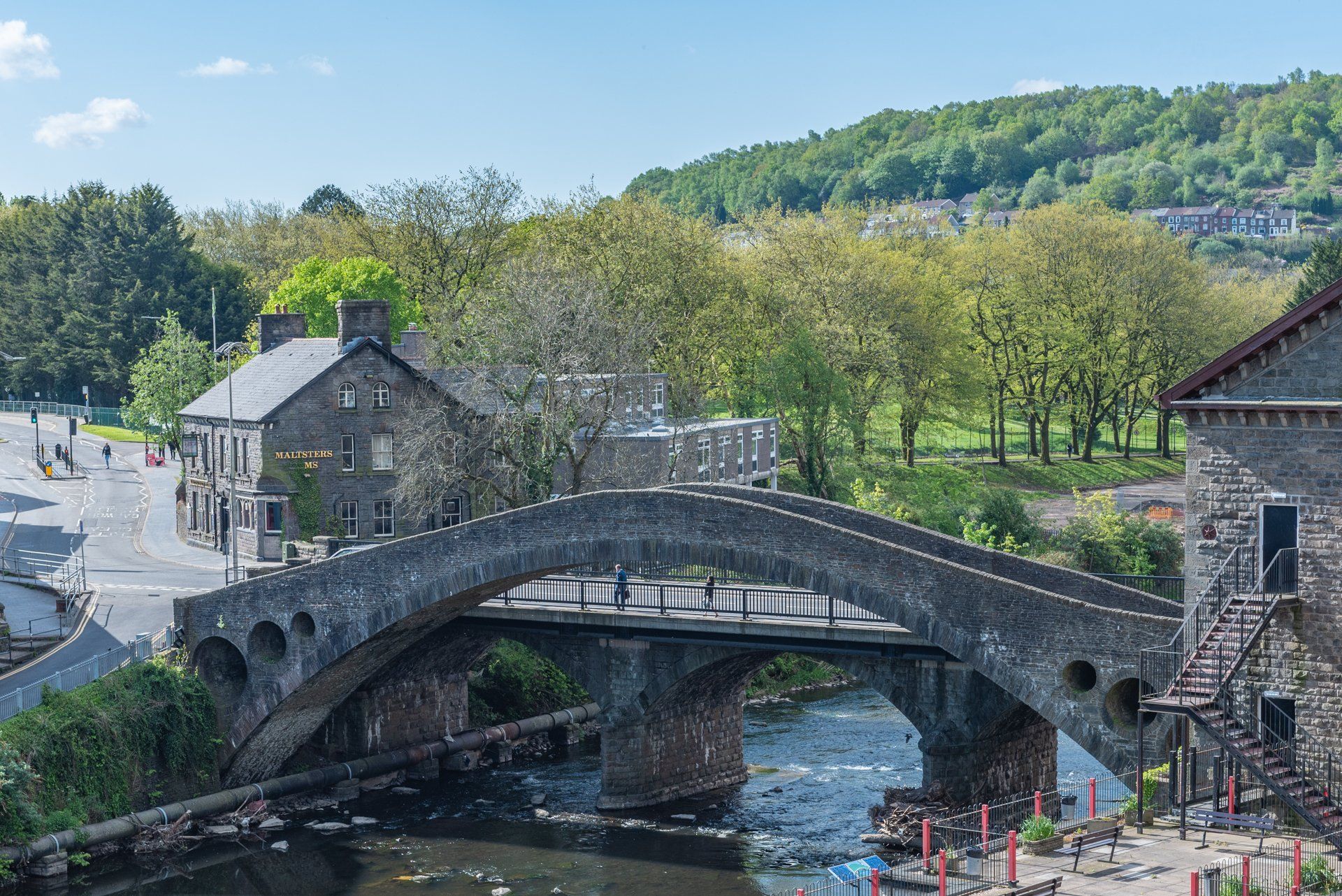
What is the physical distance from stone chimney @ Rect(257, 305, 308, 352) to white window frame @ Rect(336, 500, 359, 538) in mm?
8520

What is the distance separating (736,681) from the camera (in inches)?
1987

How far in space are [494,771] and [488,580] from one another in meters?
10.7

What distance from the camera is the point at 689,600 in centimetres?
4747

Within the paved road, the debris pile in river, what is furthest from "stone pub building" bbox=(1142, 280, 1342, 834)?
the paved road

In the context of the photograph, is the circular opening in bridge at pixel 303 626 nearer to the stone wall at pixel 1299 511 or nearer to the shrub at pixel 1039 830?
the shrub at pixel 1039 830

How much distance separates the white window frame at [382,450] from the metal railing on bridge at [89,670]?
67.7ft

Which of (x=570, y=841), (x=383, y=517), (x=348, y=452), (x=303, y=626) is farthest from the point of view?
(x=383, y=517)

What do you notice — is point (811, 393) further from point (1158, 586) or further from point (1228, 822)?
point (1228, 822)

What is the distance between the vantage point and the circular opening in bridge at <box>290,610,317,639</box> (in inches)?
1918

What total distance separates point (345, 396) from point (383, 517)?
5.58m

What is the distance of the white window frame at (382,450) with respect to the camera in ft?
235

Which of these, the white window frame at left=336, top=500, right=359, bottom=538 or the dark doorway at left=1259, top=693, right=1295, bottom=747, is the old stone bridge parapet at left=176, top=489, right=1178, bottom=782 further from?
the white window frame at left=336, top=500, right=359, bottom=538

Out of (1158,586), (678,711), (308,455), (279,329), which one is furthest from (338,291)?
(1158,586)

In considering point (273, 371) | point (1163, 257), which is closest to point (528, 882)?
point (273, 371)
